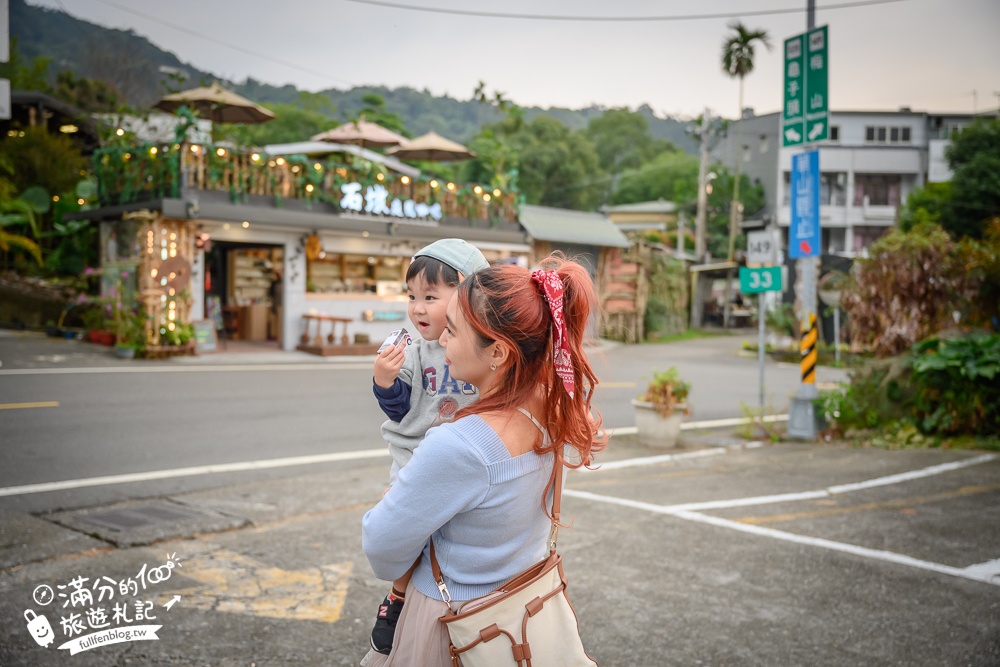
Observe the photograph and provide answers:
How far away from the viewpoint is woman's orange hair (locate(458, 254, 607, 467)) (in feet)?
6.08

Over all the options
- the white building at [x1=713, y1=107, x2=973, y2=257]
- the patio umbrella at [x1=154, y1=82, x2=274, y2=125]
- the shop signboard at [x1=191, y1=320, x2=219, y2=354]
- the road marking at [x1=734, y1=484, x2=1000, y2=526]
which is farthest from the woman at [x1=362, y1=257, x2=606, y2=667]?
the white building at [x1=713, y1=107, x2=973, y2=257]

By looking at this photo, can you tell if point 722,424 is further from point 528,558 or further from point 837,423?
point 528,558

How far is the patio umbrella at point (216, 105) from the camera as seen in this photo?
65.5 ft

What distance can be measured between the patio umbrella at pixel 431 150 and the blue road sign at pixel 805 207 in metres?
17.1

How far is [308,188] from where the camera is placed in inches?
825

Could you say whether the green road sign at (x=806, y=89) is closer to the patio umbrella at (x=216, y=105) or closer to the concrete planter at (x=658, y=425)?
the concrete planter at (x=658, y=425)

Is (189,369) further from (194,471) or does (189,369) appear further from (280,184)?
(194,471)

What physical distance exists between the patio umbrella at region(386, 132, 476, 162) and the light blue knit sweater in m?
25.0

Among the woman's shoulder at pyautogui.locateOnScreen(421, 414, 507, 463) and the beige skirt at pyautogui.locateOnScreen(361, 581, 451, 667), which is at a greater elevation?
the woman's shoulder at pyautogui.locateOnScreen(421, 414, 507, 463)

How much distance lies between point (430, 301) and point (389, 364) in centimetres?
38

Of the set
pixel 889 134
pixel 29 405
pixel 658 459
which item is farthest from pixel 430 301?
pixel 889 134

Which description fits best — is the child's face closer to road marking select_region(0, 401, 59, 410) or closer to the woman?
the woman

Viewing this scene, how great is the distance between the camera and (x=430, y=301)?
2707mm

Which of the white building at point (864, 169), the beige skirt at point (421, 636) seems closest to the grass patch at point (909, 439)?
the beige skirt at point (421, 636)
